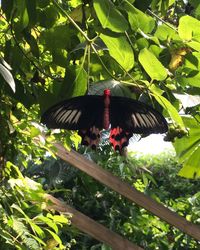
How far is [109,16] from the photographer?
94cm

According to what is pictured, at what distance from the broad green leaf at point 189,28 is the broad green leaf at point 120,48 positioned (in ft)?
0.35

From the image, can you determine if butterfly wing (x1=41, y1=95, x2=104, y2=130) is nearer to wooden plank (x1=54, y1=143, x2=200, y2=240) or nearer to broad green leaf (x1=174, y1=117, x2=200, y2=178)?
broad green leaf (x1=174, y1=117, x2=200, y2=178)

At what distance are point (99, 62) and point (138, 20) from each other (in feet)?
0.43

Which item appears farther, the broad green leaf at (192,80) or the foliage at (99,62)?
the broad green leaf at (192,80)

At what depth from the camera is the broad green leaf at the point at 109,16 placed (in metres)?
0.92

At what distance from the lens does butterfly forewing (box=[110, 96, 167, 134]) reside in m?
0.98

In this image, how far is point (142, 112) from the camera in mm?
1012

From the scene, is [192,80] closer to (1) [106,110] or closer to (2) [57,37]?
(1) [106,110]

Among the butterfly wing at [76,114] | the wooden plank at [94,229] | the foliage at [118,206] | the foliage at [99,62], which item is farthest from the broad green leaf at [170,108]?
the foliage at [118,206]

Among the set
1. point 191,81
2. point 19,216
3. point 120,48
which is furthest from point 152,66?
point 19,216

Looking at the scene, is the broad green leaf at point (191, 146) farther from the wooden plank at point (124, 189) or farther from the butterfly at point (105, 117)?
the wooden plank at point (124, 189)

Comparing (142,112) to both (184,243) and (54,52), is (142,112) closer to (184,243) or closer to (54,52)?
(54,52)

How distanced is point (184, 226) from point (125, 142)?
201cm

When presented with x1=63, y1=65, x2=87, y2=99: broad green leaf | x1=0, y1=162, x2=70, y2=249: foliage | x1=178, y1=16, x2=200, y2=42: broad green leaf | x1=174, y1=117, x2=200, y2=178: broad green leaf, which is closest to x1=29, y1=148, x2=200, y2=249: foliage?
x1=0, y1=162, x2=70, y2=249: foliage
